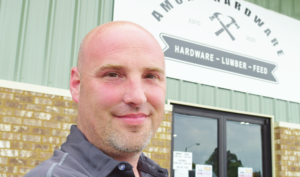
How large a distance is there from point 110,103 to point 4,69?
8.17ft

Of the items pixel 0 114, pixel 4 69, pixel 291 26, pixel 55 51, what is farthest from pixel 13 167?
pixel 291 26

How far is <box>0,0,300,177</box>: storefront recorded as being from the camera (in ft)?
10.2

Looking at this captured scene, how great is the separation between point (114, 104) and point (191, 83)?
10.7 ft

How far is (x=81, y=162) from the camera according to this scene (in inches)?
40.7

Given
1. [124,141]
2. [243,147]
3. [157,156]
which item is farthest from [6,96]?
[243,147]

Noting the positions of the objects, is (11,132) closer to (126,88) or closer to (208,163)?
(126,88)

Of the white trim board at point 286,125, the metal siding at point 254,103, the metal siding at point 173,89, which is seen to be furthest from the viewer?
the white trim board at point 286,125

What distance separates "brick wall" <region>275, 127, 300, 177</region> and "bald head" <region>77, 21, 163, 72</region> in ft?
14.2

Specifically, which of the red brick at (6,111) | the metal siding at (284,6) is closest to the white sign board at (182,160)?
the red brick at (6,111)

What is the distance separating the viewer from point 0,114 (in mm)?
2924

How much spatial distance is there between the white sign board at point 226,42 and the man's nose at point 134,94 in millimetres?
2889

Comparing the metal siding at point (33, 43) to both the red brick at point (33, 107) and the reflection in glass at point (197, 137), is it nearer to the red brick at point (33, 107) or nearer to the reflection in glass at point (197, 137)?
the red brick at point (33, 107)

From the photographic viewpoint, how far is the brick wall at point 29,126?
2.90m

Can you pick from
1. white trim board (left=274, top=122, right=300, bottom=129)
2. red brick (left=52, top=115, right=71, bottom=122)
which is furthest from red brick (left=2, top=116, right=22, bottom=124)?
white trim board (left=274, top=122, right=300, bottom=129)
